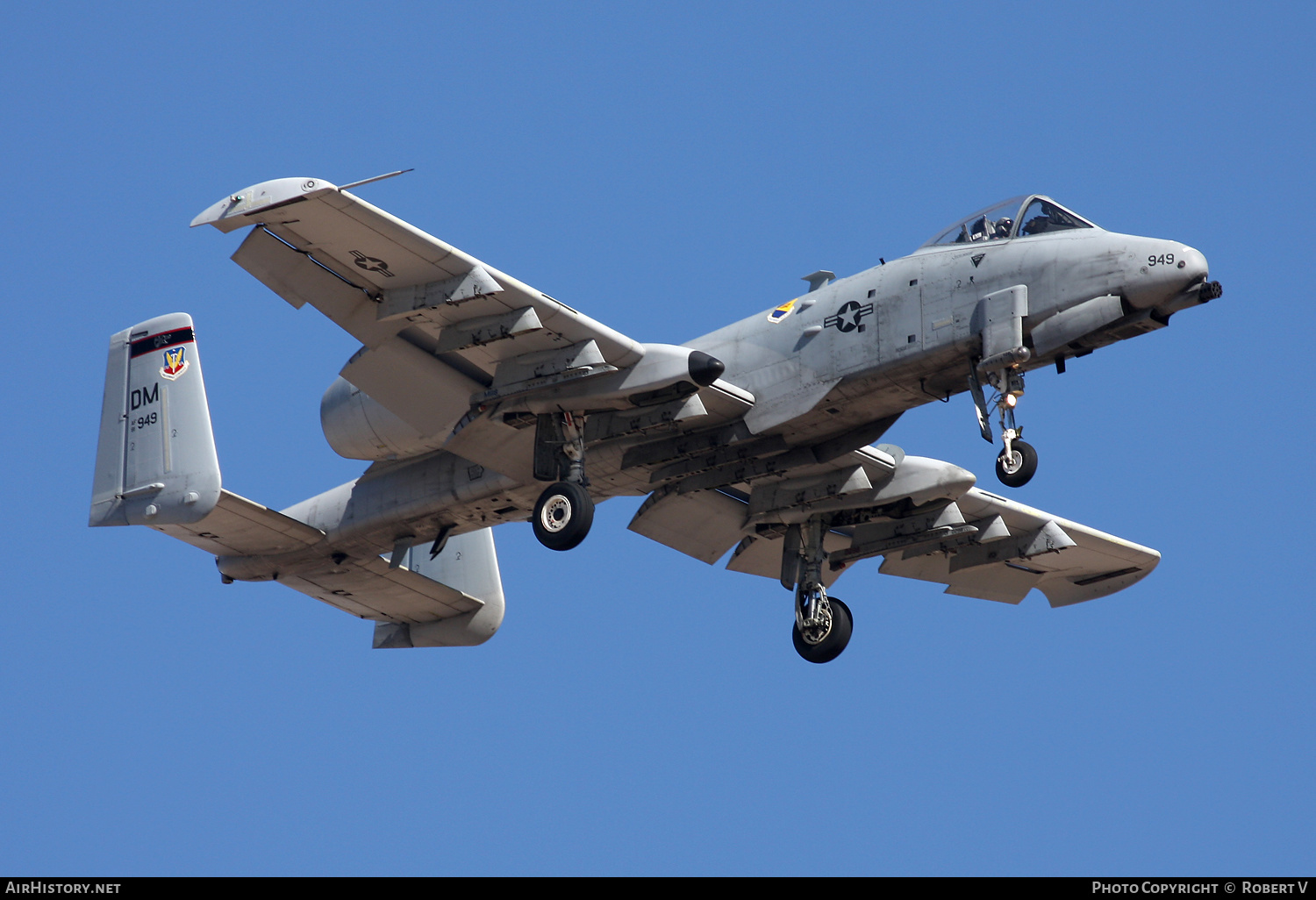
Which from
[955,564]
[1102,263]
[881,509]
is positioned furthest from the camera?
[955,564]

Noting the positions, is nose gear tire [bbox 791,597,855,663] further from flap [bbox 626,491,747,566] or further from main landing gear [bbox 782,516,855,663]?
flap [bbox 626,491,747,566]

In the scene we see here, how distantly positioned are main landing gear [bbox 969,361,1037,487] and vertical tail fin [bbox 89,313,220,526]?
11789mm

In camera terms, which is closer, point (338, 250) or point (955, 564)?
point (338, 250)

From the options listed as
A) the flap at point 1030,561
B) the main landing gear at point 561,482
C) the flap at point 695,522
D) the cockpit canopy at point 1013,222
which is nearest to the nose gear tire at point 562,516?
the main landing gear at point 561,482

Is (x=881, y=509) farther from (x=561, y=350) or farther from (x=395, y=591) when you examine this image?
(x=395, y=591)

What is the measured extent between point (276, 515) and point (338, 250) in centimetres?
664

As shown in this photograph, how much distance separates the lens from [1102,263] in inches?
888

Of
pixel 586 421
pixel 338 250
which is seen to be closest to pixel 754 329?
pixel 586 421

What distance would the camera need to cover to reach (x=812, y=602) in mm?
27078

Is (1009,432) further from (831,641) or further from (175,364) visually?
(175,364)

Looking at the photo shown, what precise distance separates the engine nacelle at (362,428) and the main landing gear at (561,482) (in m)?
2.17

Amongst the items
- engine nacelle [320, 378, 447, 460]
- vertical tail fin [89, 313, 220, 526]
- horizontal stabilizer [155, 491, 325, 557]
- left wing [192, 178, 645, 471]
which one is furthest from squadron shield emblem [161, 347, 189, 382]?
left wing [192, 178, 645, 471]
